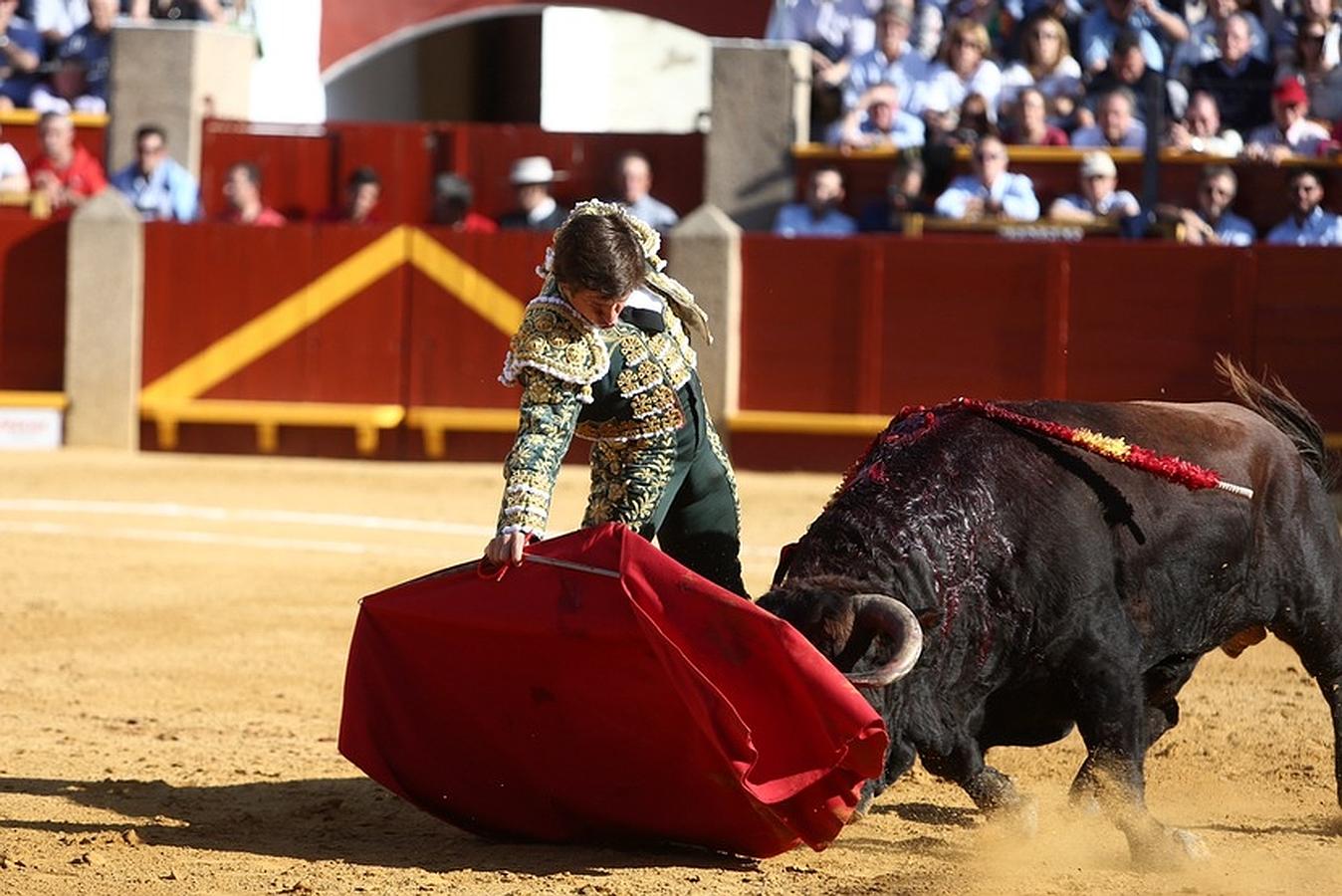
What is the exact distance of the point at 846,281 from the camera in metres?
10.4

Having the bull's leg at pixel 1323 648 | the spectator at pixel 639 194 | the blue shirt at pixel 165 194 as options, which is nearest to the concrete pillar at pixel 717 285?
the spectator at pixel 639 194

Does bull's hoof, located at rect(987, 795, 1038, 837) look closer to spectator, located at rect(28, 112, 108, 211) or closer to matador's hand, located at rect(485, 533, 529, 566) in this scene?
matador's hand, located at rect(485, 533, 529, 566)

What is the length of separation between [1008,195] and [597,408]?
6.55 m

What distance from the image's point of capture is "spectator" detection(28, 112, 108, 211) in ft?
37.7

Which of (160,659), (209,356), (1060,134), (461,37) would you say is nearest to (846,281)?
(1060,134)

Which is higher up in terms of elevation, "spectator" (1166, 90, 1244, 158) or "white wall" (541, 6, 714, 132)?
"white wall" (541, 6, 714, 132)

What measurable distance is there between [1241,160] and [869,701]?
6978 millimetres

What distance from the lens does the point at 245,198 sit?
11.1 meters

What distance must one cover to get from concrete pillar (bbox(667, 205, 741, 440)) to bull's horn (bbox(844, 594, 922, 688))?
687 cm

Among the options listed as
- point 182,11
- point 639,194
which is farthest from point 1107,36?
point 182,11

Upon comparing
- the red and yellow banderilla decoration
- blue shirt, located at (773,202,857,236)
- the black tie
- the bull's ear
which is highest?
blue shirt, located at (773,202,857,236)

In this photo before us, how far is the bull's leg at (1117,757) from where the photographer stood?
3896mm

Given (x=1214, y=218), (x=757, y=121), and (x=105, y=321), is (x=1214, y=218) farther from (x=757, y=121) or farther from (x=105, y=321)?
(x=105, y=321)

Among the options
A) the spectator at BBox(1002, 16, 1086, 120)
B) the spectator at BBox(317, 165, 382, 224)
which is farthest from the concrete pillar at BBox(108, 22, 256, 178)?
the spectator at BBox(1002, 16, 1086, 120)
